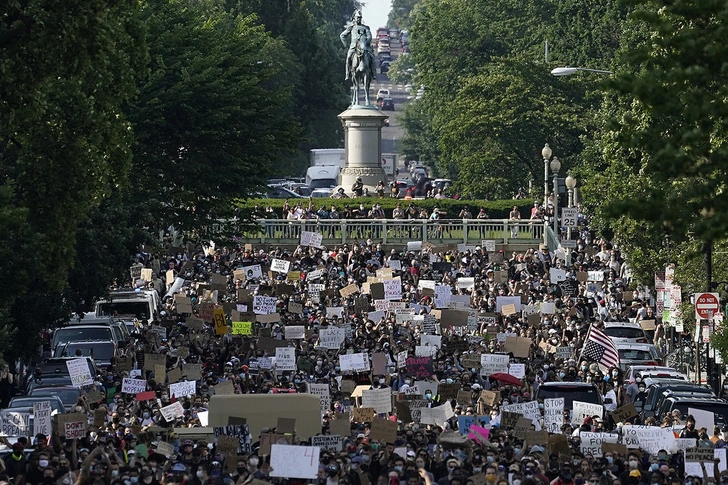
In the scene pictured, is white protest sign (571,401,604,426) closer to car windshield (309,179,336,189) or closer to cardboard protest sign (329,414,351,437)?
cardboard protest sign (329,414,351,437)

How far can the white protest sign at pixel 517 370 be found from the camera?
107 feet

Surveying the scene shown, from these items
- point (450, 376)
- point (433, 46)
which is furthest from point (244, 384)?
point (433, 46)

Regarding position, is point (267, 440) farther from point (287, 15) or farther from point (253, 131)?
point (287, 15)

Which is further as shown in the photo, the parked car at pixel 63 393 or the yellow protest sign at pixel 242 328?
the yellow protest sign at pixel 242 328

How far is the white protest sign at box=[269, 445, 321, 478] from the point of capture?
21031mm

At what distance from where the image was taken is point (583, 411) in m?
27.9

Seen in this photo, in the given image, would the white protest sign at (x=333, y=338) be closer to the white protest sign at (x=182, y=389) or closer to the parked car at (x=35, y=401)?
the white protest sign at (x=182, y=389)

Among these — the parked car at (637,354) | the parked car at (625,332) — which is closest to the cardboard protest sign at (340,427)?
the parked car at (637,354)

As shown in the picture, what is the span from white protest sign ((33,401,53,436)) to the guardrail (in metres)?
35.2

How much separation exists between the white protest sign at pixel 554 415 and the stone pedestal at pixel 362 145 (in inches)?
1724

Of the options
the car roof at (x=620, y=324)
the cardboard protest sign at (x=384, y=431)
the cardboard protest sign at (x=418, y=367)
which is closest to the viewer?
the cardboard protest sign at (x=384, y=431)

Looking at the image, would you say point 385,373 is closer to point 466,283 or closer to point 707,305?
point 707,305

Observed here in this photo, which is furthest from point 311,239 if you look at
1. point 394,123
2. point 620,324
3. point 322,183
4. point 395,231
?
point 394,123

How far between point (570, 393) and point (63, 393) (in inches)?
304
